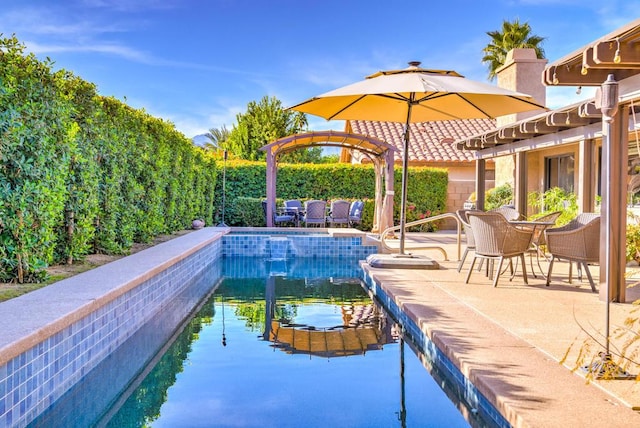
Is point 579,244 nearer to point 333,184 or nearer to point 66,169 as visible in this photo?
point 66,169

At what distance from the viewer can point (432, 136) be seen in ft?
87.2

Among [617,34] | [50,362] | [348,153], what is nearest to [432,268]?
[617,34]

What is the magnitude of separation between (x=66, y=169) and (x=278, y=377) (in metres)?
3.47

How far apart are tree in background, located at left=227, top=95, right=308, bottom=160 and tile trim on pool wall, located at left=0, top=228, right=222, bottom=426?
25.8m

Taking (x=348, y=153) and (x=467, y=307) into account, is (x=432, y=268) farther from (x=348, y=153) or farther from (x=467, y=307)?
(x=348, y=153)

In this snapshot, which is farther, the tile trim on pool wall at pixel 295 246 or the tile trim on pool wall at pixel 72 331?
the tile trim on pool wall at pixel 295 246

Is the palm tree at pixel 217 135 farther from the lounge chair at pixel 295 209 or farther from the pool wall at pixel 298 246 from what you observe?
the pool wall at pixel 298 246

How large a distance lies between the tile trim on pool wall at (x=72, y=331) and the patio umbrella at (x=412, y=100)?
3442mm

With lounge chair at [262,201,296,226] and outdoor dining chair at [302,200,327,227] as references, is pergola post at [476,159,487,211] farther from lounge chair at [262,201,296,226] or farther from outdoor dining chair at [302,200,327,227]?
lounge chair at [262,201,296,226]

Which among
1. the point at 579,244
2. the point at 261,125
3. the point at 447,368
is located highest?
the point at 261,125

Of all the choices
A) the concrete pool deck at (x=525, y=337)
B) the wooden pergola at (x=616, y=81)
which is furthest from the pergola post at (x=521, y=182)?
the wooden pergola at (x=616, y=81)

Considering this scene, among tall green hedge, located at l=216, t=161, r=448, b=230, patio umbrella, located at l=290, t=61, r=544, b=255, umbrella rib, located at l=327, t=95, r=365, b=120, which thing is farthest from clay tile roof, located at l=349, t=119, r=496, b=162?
umbrella rib, located at l=327, t=95, r=365, b=120

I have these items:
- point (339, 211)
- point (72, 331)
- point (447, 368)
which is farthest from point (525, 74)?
point (72, 331)

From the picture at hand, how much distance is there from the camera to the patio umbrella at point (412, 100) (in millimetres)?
7613
